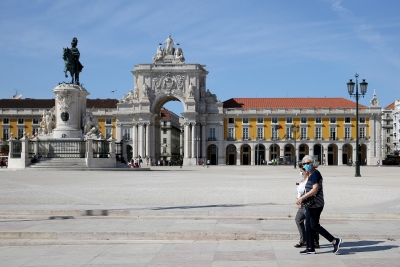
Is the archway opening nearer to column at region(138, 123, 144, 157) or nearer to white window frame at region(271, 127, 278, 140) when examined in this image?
white window frame at region(271, 127, 278, 140)

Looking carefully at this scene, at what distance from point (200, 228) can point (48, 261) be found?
3797mm

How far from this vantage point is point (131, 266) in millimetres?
9086


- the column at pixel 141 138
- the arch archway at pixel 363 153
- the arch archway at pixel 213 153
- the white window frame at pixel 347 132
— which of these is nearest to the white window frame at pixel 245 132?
the arch archway at pixel 213 153

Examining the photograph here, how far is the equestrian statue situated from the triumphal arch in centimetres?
5675

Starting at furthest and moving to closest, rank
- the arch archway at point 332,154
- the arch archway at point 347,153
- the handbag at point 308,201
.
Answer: the arch archway at point 332,154, the arch archway at point 347,153, the handbag at point 308,201

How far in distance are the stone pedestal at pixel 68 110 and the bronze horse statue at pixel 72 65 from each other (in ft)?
3.32

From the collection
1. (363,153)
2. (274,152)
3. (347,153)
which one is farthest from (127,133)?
(363,153)

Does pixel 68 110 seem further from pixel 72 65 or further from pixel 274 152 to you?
pixel 274 152

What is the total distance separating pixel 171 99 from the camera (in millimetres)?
108188

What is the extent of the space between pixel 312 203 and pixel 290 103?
102 metres

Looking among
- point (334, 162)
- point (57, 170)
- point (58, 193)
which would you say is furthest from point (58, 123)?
point (334, 162)

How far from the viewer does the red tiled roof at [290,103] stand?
361 ft

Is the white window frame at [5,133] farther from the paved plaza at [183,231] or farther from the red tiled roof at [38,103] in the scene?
the paved plaza at [183,231]

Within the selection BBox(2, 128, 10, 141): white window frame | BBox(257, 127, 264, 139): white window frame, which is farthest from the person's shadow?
BBox(2, 128, 10, 141): white window frame
